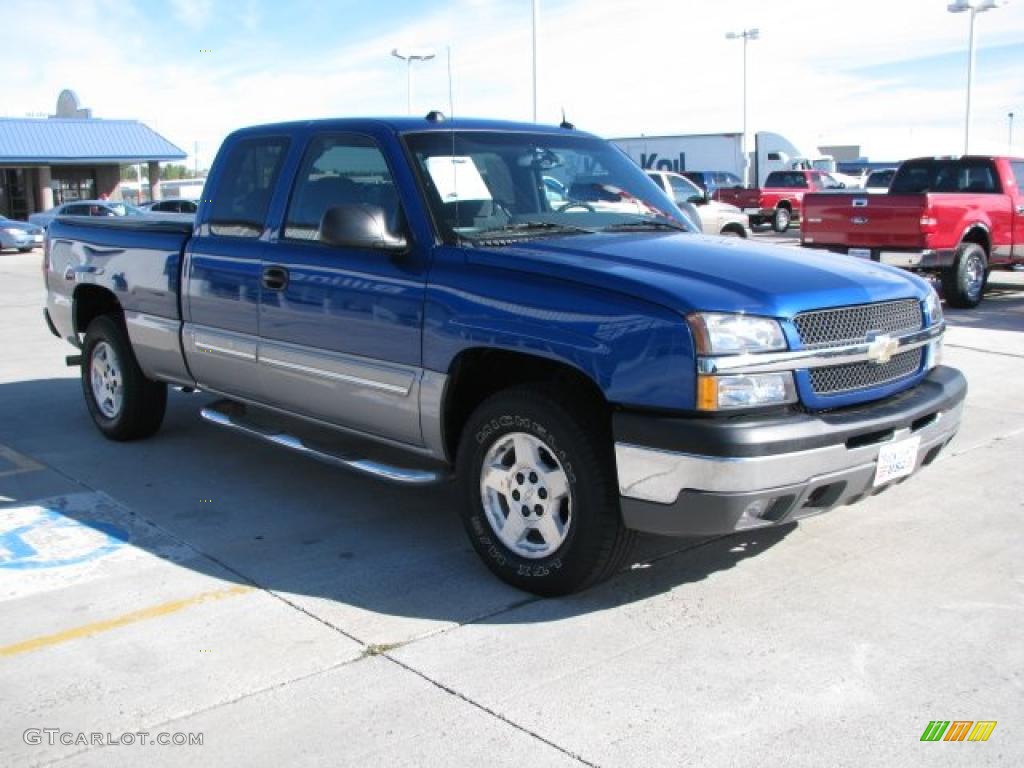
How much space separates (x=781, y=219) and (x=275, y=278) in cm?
2911

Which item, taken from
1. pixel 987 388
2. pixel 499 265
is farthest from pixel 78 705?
pixel 987 388

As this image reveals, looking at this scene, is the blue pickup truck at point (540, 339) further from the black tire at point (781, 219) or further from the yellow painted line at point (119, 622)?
the black tire at point (781, 219)

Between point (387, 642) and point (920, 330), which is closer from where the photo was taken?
point (387, 642)

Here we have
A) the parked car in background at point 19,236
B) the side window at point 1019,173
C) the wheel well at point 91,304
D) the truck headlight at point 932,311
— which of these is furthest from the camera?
the parked car in background at point 19,236

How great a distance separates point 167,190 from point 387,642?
196 ft

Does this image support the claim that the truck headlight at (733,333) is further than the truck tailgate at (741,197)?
No

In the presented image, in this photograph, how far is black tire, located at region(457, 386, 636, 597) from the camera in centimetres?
413

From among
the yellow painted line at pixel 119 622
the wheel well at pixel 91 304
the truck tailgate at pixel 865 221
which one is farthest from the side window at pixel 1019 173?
the yellow painted line at pixel 119 622

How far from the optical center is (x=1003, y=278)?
734 inches

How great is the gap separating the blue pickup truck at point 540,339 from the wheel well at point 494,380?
1 centimetres

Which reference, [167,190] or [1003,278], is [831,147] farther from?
[1003,278]

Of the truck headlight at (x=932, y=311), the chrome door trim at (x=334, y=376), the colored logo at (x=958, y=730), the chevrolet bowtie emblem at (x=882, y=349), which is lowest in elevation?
the colored logo at (x=958, y=730)

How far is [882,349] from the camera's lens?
4316mm

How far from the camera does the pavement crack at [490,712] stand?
323cm
